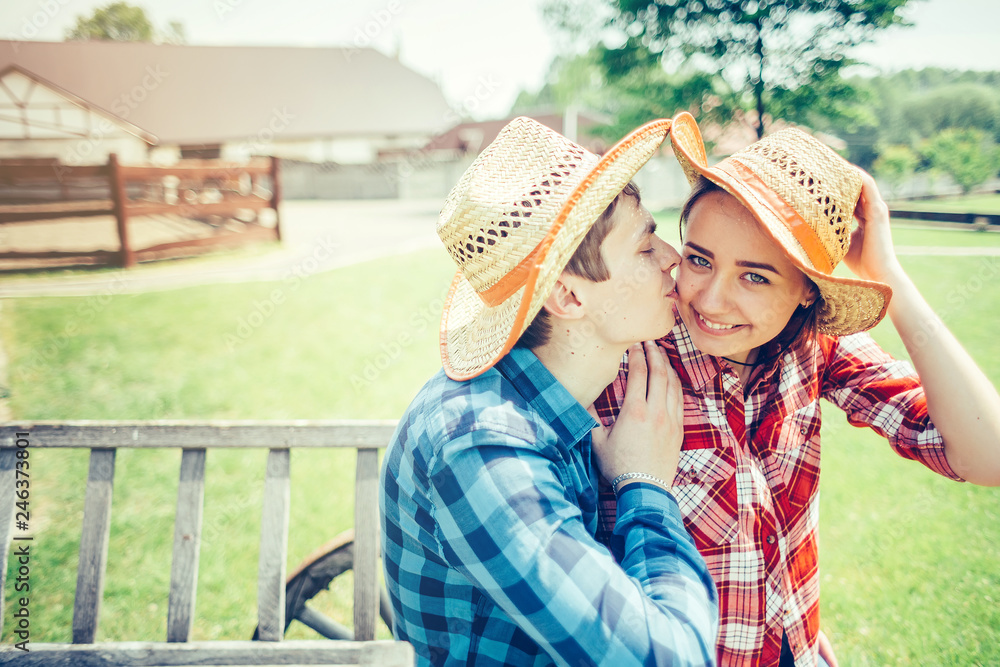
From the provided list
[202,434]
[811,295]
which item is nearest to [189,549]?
[202,434]

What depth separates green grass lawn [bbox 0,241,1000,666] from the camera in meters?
2.84

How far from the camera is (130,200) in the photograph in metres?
12.2

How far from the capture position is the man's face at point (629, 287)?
146 cm

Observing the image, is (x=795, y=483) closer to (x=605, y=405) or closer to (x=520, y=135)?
(x=605, y=405)

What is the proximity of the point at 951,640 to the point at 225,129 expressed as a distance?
37.1m

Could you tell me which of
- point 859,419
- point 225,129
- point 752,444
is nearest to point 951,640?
point 859,419

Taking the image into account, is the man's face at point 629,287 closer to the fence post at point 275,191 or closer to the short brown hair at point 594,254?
the short brown hair at point 594,254

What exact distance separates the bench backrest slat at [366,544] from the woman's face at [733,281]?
51.8 inches

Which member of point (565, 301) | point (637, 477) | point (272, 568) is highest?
point (565, 301)

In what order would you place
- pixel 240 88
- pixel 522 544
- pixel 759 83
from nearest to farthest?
1. pixel 522 544
2. pixel 759 83
3. pixel 240 88

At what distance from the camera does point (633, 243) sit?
1.49 metres

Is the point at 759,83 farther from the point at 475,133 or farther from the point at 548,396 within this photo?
the point at 475,133

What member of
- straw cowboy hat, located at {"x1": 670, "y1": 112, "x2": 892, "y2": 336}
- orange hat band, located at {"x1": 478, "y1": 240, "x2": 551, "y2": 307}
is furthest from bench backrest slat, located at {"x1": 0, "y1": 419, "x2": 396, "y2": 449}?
straw cowboy hat, located at {"x1": 670, "y1": 112, "x2": 892, "y2": 336}

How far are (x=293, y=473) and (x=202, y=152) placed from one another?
107 ft
